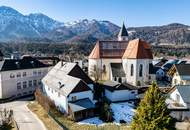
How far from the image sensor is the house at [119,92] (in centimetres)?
4738

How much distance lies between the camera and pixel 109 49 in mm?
62312

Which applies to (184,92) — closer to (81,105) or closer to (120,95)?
(120,95)

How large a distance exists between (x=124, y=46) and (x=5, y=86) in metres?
28.4

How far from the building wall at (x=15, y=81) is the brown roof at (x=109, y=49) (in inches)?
576

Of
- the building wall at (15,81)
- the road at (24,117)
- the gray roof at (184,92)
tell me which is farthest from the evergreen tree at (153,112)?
the building wall at (15,81)

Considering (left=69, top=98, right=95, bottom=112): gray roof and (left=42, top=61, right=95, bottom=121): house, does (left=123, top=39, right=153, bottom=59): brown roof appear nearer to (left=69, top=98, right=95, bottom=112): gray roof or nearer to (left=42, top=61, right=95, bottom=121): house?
(left=42, top=61, right=95, bottom=121): house

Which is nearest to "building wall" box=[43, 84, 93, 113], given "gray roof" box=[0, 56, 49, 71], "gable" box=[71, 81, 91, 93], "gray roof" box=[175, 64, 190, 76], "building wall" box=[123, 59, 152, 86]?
"gable" box=[71, 81, 91, 93]

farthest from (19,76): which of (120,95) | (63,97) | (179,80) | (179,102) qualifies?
(179,80)

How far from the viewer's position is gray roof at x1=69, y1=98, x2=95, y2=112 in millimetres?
39025

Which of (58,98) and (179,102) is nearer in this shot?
(179,102)

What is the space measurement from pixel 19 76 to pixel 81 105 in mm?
20904

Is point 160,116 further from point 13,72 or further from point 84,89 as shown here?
point 13,72

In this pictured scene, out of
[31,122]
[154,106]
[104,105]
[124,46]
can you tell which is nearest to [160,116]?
[154,106]

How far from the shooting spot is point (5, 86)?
53.1 m
